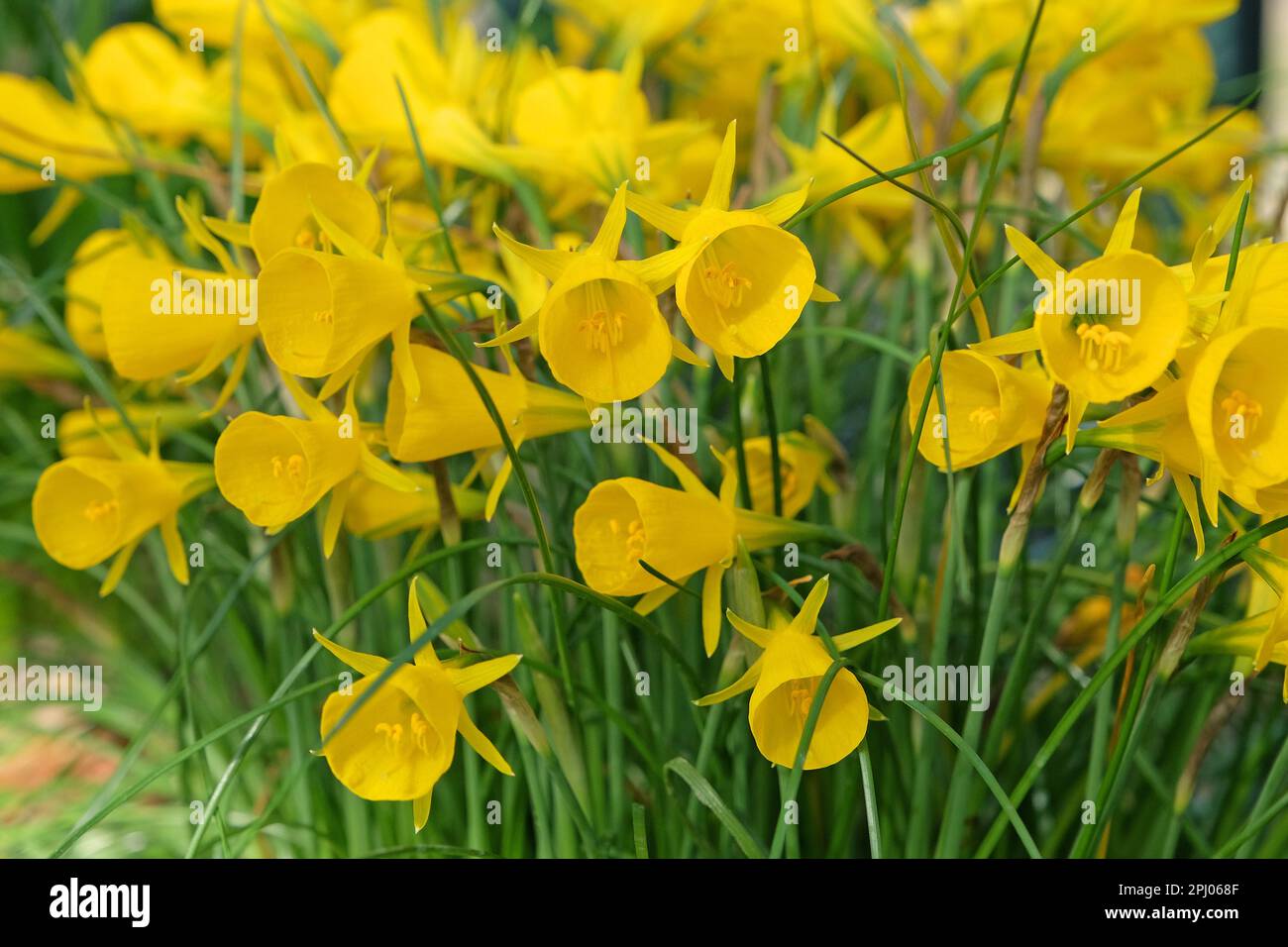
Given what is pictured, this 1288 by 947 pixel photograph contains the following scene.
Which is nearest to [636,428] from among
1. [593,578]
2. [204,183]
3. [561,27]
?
[593,578]

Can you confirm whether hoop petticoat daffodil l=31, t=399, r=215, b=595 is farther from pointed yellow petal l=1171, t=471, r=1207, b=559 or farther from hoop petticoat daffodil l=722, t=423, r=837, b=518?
pointed yellow petal l=1171, t=471, r=1207, b=559

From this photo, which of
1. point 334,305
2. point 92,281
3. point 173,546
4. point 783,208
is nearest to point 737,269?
point 783,208

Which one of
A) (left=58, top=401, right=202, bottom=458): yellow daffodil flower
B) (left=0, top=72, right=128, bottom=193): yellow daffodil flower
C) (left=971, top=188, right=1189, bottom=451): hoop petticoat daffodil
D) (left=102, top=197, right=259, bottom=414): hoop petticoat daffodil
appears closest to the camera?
(left=971, top=188, right=1189, bottom=451): hoop petticoat daffodil

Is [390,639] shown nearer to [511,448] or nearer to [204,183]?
[511,448]

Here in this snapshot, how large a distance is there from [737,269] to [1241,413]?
0.51ft

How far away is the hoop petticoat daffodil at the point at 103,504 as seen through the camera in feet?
1.41

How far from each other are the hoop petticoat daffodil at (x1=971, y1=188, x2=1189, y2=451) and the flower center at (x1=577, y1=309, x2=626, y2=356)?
121 mm

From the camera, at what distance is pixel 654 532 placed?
37 cm

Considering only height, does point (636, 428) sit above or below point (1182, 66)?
below

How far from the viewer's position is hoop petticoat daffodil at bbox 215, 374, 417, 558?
37 cm

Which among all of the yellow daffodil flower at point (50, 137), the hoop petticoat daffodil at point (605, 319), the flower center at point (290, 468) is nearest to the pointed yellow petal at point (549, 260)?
the hoop petticoat daffodil at point (605, 319)

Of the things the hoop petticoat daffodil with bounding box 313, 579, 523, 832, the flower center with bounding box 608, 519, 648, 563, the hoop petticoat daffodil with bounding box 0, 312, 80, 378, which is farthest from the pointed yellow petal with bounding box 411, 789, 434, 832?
the hoop petticoat daffodil with bounding box 0, 312, 80, 378

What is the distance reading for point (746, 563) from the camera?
1.24 ft
